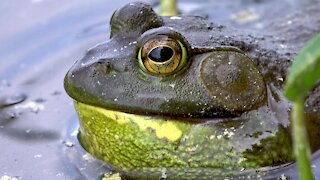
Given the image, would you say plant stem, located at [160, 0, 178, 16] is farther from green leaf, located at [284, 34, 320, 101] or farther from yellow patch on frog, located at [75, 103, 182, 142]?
green leaf, located at [284, 34, 320, 101]

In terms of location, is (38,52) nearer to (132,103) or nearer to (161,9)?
(161,9)

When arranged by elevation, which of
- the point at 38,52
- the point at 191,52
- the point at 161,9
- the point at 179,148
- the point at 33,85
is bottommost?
the point at 179,148

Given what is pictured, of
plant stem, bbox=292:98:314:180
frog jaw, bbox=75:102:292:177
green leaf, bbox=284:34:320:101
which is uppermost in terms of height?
frog jaw, bbox=75:102:292:177

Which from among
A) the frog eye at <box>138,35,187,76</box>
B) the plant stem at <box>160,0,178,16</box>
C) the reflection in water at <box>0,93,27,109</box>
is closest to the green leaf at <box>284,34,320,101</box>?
the frog eye at <box>138,35,187,76</box>

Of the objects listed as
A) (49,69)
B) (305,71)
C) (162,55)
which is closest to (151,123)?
(162,55)

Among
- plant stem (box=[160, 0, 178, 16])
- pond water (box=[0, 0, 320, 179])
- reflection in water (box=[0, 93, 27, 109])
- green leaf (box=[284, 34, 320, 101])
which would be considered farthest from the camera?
plant stem (box=[160, 0, 178, 16])

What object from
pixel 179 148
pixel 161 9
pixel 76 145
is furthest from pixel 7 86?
pixel 179 148

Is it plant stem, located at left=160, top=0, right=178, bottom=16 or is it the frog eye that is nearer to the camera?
the frog eye

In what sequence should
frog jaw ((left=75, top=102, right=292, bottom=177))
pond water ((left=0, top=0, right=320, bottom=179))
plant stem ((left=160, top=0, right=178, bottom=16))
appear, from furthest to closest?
plant stem ((left=160, top=0, right=178, bottom=16)), pond water ((left=0, top=0, right=320, bottom=179)), frog jaw ((left=75, top=102, right=292, bottom=177))
